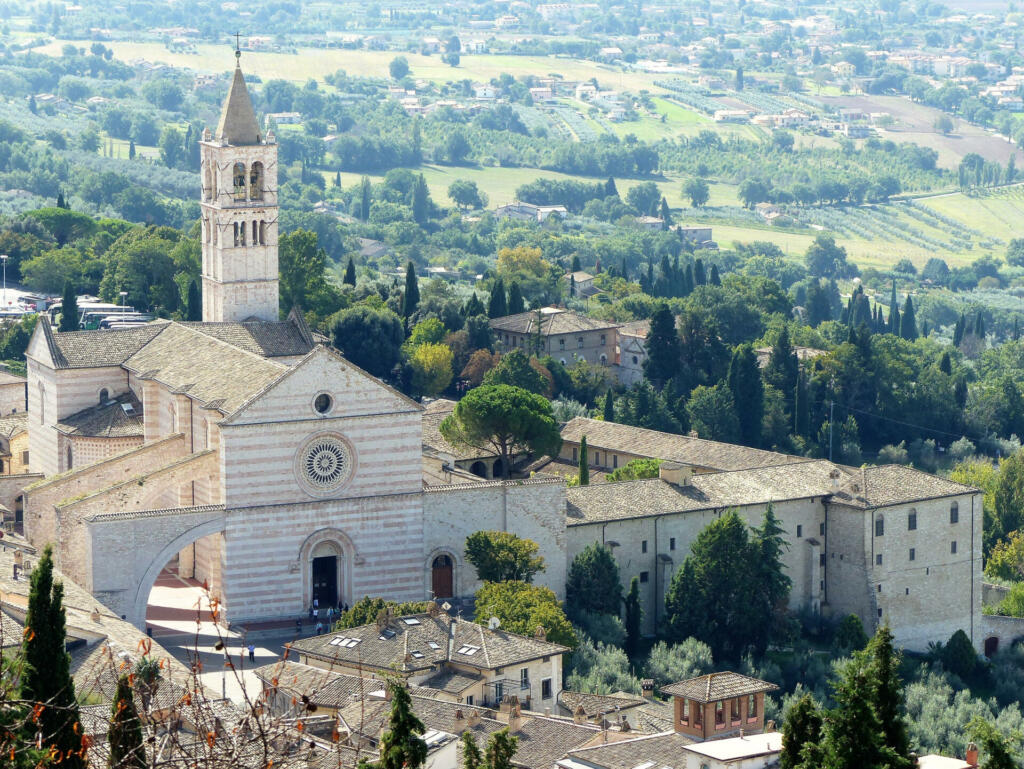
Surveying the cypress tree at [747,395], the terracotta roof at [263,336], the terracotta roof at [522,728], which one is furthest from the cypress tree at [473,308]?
the terracotta roof at [522,728]

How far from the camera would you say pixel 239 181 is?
69750 mm

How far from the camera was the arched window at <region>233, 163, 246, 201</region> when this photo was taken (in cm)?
6956

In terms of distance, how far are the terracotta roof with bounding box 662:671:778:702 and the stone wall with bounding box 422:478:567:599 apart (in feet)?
49.3

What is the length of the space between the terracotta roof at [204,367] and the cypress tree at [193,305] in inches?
593

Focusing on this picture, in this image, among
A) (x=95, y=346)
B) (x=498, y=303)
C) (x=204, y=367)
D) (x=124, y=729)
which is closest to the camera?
(x=124, y=729)

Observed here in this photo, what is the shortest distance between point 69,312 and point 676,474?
26876 mm

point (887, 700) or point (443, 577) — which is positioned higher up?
point (887, 700)

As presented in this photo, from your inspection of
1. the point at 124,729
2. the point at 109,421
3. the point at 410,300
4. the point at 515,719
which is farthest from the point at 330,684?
the point at 410,300

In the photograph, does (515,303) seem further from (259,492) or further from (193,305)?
(259,492)

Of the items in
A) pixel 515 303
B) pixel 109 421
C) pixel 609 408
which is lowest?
pixel 609 408

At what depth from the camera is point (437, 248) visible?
6929 inches

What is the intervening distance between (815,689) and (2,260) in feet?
152

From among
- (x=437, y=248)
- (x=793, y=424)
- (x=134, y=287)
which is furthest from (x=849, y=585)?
(x=437, y=248)

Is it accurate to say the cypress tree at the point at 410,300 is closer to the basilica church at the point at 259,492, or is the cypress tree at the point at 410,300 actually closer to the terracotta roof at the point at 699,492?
the basilica church at the point at 259,492
